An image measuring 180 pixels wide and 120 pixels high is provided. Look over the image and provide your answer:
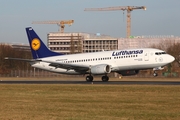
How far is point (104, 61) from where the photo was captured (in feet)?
187

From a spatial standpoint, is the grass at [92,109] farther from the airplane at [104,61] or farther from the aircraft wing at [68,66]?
the aircraft wing at [68,66]

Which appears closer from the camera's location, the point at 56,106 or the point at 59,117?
the point at 59,117

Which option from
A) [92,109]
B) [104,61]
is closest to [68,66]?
[104,61]

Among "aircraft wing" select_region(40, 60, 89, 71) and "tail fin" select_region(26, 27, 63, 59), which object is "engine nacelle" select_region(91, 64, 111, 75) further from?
"tail fin" select_region(26, 27, 63, 59)

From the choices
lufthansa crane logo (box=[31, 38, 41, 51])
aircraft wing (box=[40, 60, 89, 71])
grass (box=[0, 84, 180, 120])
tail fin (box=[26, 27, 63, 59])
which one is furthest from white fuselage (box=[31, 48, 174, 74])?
grass (box=[0, 84, 180, 120])

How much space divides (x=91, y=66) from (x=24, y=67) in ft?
261

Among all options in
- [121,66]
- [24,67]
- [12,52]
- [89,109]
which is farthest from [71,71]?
[12,52]

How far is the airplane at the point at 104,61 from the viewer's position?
179 feet

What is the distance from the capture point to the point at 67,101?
2573cm

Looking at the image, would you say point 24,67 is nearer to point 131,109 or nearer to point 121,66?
point 121,66

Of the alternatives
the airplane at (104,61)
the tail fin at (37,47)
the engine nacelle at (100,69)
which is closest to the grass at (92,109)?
the airplane at (104,61)

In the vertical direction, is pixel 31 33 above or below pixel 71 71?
above

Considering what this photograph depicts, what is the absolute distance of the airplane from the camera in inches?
2147

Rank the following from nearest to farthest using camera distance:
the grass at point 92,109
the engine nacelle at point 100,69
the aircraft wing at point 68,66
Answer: the grass at point 92,109 → the engine nacelle at point 100,69 → the aircraft wing at point 68,66
